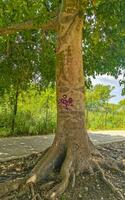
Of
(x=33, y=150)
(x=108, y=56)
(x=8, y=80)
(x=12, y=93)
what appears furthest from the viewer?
(x=12, y=93)

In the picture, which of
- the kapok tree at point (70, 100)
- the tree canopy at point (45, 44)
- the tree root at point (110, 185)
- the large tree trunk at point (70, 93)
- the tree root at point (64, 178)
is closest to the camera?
the tree root at point (64, 178)

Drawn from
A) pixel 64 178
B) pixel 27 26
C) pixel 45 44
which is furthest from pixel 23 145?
pixel 64 178

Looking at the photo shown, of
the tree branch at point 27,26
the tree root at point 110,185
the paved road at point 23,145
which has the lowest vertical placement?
the tree root at point 110,185

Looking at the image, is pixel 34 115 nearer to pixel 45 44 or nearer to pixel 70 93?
pixel 45 44

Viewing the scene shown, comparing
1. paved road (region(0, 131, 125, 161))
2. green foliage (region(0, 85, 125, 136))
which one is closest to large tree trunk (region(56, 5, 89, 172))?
paved road (region(0, 131, 125, 161))

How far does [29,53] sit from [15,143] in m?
2.52

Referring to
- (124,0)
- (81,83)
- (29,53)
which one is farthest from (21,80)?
(124,0)

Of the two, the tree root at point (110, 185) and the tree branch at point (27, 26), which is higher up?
the tree branch at point (27, 26)

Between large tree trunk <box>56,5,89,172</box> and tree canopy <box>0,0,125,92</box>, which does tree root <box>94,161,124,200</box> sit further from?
tree canopy <box>0,0,125,92</box>

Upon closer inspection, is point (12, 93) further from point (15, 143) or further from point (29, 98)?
point (15, 143)

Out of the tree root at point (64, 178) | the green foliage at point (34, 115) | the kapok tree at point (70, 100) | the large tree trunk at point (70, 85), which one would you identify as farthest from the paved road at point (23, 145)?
the tree root at point (64, 178)

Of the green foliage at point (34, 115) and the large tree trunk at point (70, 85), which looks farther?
the green foliage at point (34, 115)

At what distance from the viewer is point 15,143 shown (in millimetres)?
12953

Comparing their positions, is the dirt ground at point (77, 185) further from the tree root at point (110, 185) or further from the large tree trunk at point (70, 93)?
the large tree trunk at point (70, 93)
